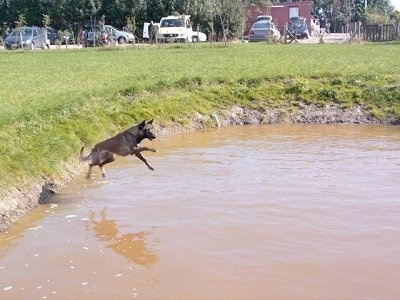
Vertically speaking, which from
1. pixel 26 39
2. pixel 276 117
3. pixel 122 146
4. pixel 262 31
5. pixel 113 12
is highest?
pixel 113 12

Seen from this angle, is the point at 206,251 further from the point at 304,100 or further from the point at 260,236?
the point at 304,100

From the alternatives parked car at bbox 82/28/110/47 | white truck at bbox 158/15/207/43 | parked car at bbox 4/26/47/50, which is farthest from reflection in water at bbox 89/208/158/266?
white truck at bbox 158/15/207/43

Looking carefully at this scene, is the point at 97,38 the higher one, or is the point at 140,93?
the point at 97,38

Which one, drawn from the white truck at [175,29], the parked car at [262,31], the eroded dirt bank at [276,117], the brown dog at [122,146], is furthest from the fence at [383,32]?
the brown dog at [122,146]

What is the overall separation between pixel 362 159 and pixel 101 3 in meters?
41.2

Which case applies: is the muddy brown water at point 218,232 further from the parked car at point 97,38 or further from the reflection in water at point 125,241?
the parked car at point 97,38

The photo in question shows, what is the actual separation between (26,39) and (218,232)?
34.6 meters

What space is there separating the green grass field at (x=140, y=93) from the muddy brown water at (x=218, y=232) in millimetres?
907

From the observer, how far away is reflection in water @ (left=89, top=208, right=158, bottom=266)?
690 cm

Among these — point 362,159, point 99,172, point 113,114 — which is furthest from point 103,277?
A: point 113,114

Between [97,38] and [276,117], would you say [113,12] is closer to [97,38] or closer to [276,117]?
[97,38]

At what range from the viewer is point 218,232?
24.8 ft

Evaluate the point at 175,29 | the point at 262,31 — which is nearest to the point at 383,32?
the point at 262,31

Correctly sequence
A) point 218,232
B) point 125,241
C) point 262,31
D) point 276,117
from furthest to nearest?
point 262,31 < point 276,117 < point 218,232 < point 125,241
